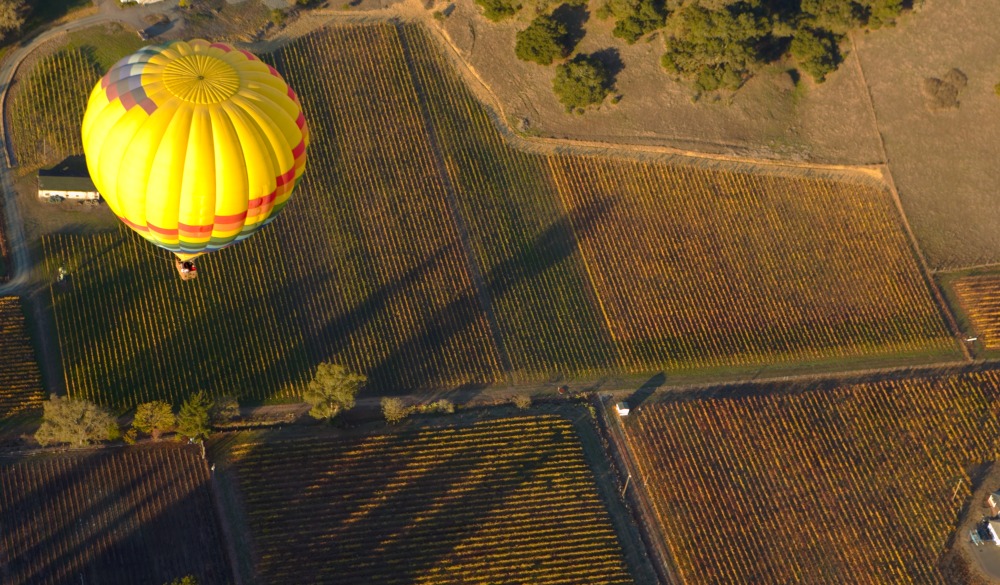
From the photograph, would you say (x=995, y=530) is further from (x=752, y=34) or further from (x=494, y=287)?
(x=752, y=34)

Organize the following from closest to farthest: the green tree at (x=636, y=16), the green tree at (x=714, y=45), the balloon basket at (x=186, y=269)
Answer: the balloon basket at (x=186, y=269) < the green tree at (x=714, y=45) < the green tree at (x=636, y=16)

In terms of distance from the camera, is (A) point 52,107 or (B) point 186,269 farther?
(A) point 52,107

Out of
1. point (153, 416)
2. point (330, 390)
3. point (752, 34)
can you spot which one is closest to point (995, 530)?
point (752, 34)

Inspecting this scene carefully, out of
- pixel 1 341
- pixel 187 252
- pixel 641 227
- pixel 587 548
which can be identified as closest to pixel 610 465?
pixel 587 548

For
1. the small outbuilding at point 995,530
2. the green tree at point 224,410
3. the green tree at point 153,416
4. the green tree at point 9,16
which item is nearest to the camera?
the green tree at point 153,416

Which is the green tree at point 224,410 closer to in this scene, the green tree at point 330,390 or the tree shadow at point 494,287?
the green tree at point 330,390

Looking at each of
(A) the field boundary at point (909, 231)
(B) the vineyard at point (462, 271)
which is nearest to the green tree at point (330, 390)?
(B) the vineyard at point (462, 271)

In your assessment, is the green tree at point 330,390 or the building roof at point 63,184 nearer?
the green tree at point 330,390
